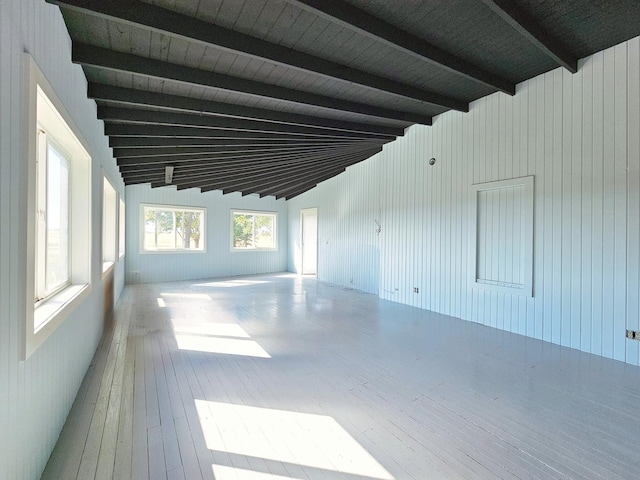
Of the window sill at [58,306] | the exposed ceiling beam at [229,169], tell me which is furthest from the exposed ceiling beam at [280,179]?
the window sill at [58,306]

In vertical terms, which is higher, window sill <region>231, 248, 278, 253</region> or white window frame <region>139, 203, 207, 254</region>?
white window frame <region>139, 203, 207, 254</region>

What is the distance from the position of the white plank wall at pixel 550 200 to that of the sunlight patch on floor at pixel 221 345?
322cm

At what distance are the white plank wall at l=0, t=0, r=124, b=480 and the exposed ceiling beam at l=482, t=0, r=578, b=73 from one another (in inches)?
113

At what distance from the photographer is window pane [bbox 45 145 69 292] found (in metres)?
2.28

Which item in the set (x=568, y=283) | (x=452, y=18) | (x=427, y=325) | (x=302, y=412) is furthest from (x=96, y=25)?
(x=568, y=283)

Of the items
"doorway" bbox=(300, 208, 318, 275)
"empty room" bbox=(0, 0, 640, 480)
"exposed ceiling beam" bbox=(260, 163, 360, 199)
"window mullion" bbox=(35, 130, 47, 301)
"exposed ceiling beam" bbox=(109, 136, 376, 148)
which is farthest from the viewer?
"doorway" bbox=(300, 208, 318, 275)

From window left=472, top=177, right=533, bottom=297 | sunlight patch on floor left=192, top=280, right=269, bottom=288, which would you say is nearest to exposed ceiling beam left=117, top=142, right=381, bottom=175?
window left=472, top=177, right=533, bottom=297

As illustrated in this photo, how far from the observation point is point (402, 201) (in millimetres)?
6023

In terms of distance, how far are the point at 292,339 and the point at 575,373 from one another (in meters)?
2.90

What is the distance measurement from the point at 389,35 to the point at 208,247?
789 cm

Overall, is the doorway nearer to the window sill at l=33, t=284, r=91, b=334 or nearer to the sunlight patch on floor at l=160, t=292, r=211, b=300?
the sunlight patch on floor at l=160, t=292, r=211, b=300

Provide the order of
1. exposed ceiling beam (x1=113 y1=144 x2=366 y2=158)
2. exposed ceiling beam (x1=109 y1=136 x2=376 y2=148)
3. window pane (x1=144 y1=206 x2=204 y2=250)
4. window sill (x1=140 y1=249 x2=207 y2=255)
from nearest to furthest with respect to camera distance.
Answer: exposed ceiling beam (x1=109 y1=136 x2=376 y2=148) → exposed ceiling beam (x1=113 y1=144 x2=366 y2=158) → window sill (x1=140 y1=249 x2=207 y2=255) → window pane (x1=144 y1=206 x2=204 y2=250)

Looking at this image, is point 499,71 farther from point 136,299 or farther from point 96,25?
point 136,299

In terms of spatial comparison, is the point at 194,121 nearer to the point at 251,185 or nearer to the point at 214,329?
the point at 214,329
